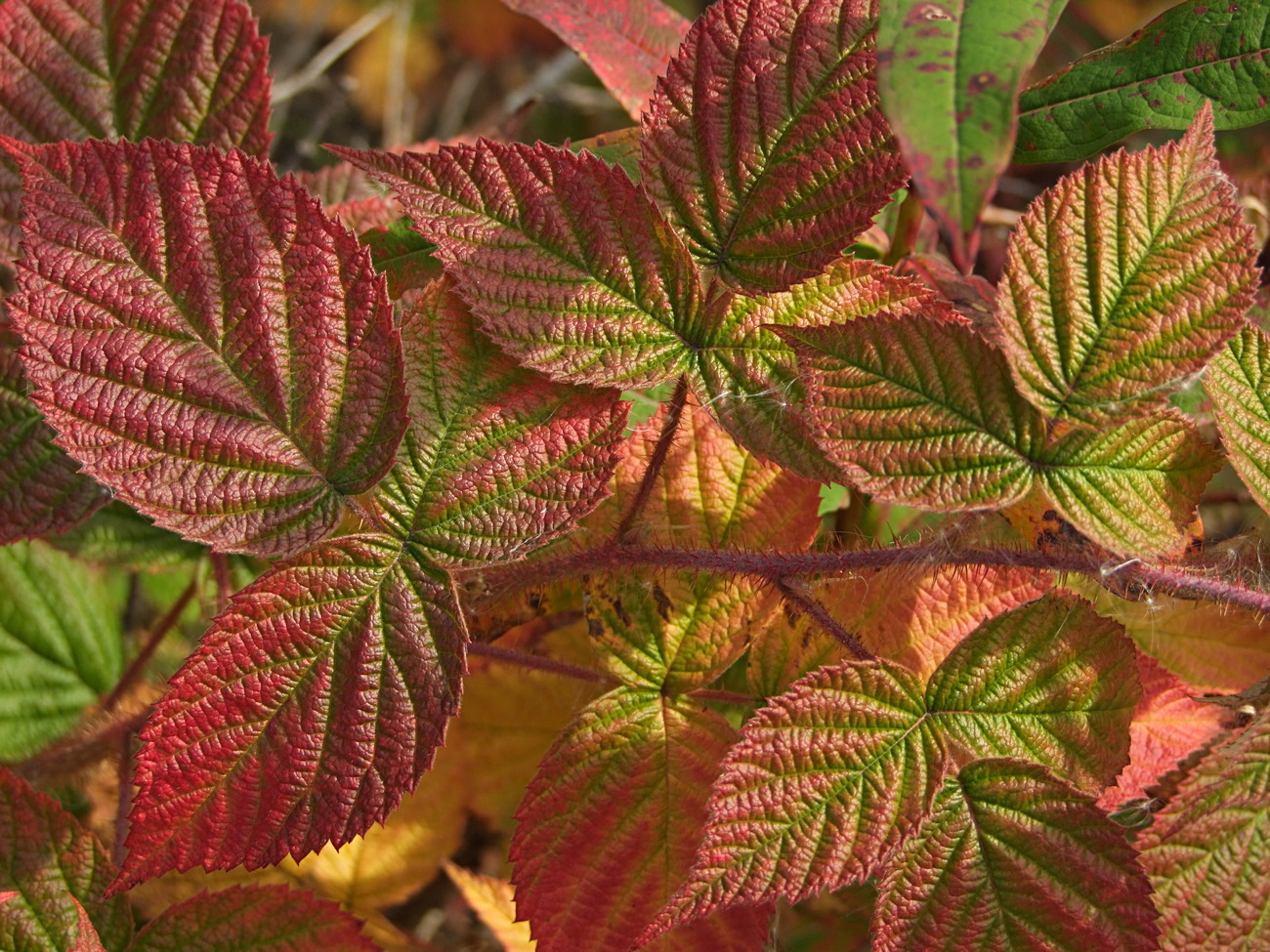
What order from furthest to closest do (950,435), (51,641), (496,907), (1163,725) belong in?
(51,641) → (496,907) → (1163,725) → (950,435)

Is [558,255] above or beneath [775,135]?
beneath

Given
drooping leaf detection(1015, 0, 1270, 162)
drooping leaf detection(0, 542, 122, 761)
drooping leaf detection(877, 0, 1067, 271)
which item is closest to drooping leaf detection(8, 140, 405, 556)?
drooping leaf detection(877, 0, 1067, 271)

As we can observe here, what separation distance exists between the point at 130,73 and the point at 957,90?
0.86 meters

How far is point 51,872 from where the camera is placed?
100 cm

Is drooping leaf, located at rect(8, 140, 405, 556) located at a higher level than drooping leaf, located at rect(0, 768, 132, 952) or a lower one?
higher

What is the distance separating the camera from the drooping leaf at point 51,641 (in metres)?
1.48

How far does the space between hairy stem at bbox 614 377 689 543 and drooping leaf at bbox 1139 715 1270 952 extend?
52cm

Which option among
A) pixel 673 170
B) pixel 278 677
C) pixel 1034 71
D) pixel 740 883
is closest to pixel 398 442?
pixel 278 677

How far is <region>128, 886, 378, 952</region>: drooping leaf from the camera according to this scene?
1020 mm

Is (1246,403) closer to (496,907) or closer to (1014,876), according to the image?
(1014,876)

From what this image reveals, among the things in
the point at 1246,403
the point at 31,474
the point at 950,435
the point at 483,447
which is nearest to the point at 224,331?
the point at 483,447

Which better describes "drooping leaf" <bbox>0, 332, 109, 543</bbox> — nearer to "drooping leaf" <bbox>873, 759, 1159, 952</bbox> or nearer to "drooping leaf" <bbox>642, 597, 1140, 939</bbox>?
"drooping leaf" <bbox>642, 597, 1140, 939</bbox>

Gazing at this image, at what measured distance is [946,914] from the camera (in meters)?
0.87

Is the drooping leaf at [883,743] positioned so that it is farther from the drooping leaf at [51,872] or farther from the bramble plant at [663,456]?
the drooping leaf at [51,872]
